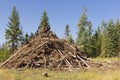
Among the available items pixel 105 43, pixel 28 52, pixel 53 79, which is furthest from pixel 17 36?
pixel 53 79

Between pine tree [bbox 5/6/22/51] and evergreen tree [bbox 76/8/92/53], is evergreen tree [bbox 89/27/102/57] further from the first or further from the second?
pine tree [bbox 5/6/22/51]

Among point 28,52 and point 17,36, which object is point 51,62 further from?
point 17,36

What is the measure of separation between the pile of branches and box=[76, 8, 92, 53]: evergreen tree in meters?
26.1

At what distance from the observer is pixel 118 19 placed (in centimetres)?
5612

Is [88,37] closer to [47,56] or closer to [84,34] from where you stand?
[84,34]

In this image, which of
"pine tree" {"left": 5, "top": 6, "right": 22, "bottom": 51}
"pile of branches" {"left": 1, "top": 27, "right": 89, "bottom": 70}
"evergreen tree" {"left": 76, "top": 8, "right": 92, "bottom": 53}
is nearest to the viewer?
"pile of branches" {"left": 1, "top": 27, "right": 89, "bottom": 70}

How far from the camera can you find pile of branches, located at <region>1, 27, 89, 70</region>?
2047 centimetres

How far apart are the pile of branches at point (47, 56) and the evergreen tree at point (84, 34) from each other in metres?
26.1

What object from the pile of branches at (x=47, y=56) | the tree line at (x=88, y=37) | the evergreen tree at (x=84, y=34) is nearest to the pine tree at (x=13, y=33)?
the tree line at (x=88, y=37)

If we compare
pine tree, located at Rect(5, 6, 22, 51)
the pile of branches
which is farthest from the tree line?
the pile of branches

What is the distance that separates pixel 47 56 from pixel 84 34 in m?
31.2

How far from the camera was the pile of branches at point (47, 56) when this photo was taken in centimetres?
2047

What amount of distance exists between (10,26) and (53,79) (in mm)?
31765

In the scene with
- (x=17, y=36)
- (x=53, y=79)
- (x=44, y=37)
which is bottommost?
(x=53, y=79)
